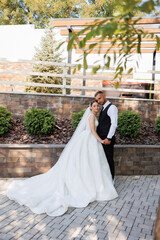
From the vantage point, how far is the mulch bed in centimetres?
605

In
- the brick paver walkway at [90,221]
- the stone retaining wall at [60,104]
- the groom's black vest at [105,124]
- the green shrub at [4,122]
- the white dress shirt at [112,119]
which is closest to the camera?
the brick paver walkway at [90,221]

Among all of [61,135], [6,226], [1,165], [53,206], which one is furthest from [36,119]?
[6,226]

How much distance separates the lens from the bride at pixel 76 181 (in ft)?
13.2

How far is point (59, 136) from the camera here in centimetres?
635

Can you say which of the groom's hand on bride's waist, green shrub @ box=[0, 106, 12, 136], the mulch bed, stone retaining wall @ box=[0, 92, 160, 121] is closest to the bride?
the groom's hand on bride's waist

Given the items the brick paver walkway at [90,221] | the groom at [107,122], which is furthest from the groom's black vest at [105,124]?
the brick paver walkway at [90,221]

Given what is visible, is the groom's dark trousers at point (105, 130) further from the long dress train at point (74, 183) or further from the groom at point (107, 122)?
the long dress train at point (74, 183)

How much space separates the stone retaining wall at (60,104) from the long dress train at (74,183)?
8.52ft

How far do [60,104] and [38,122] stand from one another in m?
1.46

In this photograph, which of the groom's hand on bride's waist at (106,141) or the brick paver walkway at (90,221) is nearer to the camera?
the brick paver walkway at (90,221)

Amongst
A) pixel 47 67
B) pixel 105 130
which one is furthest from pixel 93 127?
pixel 47 67

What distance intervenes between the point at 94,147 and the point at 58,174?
83cm

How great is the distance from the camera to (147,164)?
595 cm

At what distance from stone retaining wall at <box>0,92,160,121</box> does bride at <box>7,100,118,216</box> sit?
8.25 ft
